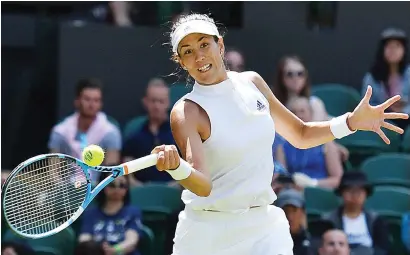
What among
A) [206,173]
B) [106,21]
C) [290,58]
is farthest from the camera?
[106,21]

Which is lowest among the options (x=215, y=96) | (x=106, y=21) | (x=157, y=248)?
(x=157, y=248)

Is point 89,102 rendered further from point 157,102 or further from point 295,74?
point 295,74

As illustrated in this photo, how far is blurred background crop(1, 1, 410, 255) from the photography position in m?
7.00

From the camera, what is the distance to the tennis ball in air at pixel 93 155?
4.02 m

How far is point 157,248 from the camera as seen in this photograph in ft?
23.0

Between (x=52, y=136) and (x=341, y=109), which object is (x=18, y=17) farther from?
(x=341, y=109)

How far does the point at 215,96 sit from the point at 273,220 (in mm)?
546

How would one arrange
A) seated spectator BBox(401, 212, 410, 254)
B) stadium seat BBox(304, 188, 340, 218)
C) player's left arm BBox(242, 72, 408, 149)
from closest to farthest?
player's left arm BBox(242, 72, 408, 149)
seated spectator BBox(401, 212, 410, 254)
stadium seat BBox(304, 188, 340, 218)

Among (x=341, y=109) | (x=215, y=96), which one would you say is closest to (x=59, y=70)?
(x=341, y=109)

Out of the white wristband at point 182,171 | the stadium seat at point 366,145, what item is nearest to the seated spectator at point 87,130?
the stadium seat at point 366,145

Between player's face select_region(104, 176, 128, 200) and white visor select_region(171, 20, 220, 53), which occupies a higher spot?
white visor select_region(171, 20, 220, 53)

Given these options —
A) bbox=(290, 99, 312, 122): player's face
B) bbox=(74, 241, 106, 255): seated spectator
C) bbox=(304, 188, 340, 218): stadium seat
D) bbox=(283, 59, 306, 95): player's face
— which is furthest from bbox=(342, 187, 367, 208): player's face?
bbox=(74, 241, 106, 255): seated spectator

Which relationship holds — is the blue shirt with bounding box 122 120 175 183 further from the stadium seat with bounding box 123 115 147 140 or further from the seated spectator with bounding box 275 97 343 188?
the seated spectator with bounding box 275 97 343 188

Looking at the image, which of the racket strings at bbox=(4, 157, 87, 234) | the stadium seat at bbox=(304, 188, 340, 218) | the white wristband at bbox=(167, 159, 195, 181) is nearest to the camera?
the white wristband at bbox=(167, 159, 195, 181)
